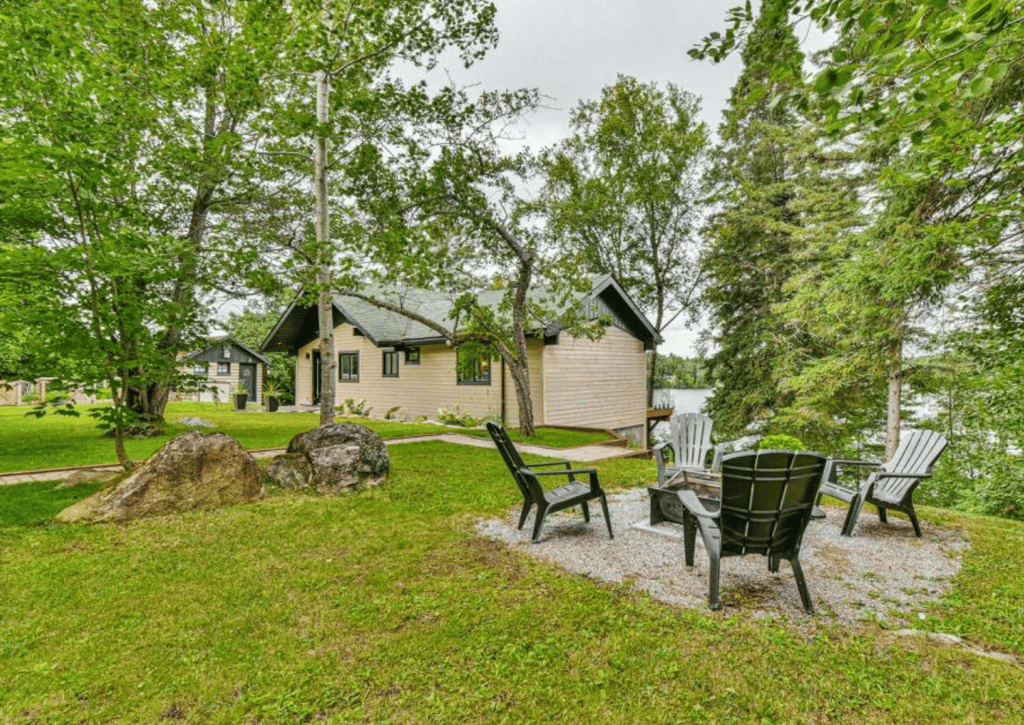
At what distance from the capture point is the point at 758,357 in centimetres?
1486

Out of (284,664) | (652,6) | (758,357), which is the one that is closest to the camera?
(284,664)

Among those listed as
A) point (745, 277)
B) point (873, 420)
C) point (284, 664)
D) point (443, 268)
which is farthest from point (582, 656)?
point (745, 277)

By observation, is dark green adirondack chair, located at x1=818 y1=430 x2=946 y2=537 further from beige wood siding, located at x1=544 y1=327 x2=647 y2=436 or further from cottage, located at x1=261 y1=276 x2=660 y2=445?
beige wood siding, located at x1=544 y1=327 x2=647 y2=436

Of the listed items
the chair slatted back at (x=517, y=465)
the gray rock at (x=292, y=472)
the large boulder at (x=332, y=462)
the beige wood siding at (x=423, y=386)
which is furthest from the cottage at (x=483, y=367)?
the chair slatted back at (x=517, y=465)

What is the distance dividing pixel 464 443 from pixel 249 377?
69.9 ft

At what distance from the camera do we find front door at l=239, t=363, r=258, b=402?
2592 cm

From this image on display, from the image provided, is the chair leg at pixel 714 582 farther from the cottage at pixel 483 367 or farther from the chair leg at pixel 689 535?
the cottage at pixel 483 367

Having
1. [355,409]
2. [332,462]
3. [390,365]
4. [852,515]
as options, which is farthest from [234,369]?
[852,515]

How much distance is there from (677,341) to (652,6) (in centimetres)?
1483

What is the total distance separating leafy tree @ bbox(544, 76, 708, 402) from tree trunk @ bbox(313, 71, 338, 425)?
32.9 feet

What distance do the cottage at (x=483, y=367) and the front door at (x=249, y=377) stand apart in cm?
878

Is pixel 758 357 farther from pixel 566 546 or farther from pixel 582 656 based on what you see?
pixel 582 656

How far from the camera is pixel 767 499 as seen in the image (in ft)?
9.93

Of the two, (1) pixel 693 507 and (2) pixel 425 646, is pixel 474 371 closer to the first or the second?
(1) pixel 693 507
